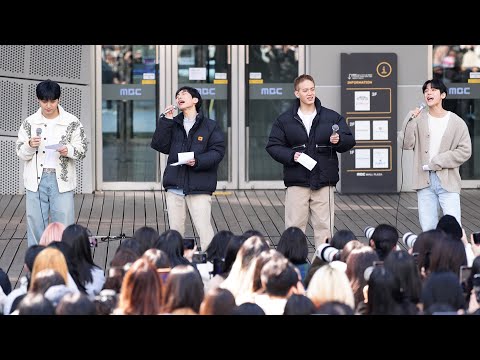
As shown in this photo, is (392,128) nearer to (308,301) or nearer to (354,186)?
(354,186)

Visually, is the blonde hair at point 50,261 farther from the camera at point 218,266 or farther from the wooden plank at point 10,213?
the wooden plank at point 10,213

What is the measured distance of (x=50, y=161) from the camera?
10250 millimetres

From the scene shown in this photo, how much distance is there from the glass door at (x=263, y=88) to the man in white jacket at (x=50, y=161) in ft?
18.3

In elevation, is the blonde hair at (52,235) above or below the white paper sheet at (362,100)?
below

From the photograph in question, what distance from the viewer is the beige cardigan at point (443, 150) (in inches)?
411

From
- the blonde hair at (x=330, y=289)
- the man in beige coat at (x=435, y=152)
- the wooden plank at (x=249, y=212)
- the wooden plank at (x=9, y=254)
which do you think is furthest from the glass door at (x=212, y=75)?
the blonde hair at (x=330, y=289)

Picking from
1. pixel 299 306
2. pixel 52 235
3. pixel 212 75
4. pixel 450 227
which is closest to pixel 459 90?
pixel 212 75

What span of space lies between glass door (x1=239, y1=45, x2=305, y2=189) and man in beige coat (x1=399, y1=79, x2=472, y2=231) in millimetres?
5157

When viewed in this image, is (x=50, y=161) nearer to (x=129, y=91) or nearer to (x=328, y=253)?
(x=328, y=253)

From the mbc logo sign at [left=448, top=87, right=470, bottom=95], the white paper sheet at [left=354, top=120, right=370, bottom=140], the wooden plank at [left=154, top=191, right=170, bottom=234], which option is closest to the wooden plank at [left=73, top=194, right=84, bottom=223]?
the wooden plank at [left=154, top=191, right=170, bottom=234]

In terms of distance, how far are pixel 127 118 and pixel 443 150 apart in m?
6.14

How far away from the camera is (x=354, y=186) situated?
15391 mm
